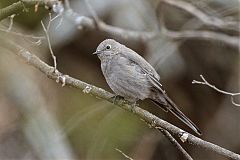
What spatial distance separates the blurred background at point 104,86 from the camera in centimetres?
706

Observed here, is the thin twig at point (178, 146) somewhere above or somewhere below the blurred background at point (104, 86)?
above

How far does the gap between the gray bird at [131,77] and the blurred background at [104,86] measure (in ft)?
6.09

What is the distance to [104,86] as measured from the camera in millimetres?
8469

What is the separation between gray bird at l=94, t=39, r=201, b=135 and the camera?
4773 millimetres

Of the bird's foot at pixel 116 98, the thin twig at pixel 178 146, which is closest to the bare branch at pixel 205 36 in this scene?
the bird's foot at pixel 116 98

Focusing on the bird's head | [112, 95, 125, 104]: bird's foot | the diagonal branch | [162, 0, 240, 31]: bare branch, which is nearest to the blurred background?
[162, 0, 240, 31]: bare branch

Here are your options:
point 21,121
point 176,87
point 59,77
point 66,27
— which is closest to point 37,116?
point 21,121

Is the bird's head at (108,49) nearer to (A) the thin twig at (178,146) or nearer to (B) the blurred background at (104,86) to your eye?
(A) the thin twig at (178,146)

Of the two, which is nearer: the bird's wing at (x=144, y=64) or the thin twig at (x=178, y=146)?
the thin twig at (x=178, y=146)

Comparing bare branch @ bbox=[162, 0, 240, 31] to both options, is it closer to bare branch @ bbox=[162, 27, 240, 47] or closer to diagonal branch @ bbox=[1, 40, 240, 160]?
bare branch @ bbox=[162, 27, 240, 47]

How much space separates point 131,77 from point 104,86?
361cm

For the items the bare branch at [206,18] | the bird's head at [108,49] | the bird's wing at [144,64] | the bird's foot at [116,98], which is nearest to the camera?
the bird's foot at [116,98]

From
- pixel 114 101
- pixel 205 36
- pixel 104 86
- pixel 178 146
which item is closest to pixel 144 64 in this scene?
pixel 114 101

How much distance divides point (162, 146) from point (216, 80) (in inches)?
49.2
